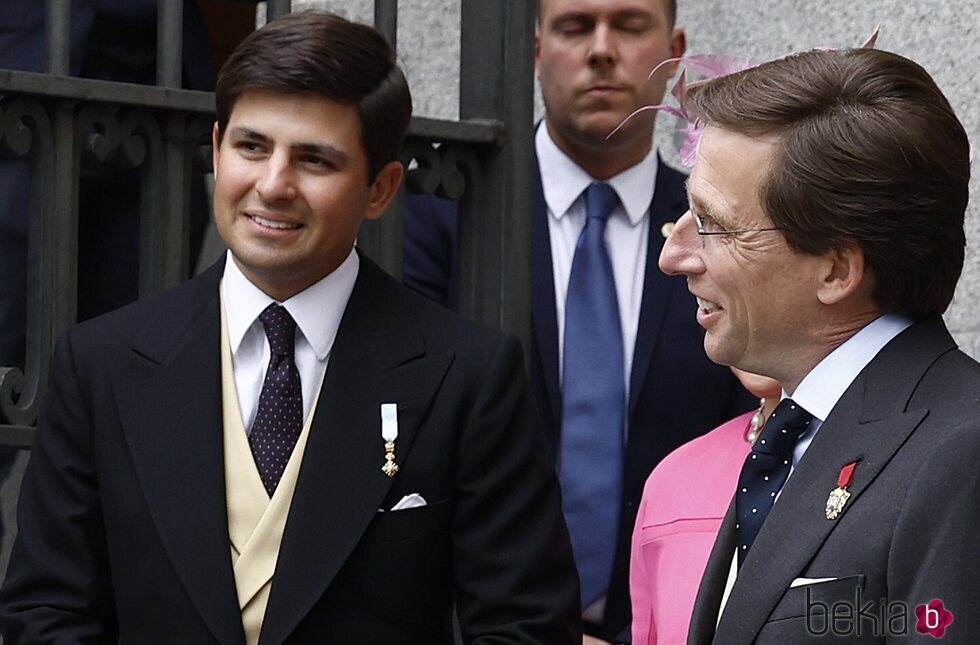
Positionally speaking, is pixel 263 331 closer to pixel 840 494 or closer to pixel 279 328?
pixel 279 328

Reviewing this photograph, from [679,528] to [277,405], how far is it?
0.74 m

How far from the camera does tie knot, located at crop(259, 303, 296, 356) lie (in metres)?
3.01

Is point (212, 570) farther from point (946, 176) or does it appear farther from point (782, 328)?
point (946, 176)

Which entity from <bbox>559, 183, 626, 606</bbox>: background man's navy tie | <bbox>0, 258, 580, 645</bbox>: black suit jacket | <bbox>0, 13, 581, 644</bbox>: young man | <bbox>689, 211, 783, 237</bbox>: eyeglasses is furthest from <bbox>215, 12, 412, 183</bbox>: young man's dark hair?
<bbox>559, 183, 626, 606</bbox>: background man's navy tie

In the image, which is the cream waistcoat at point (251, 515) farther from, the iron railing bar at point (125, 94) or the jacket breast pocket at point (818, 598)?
the jacket breast pocket at point (818, 598)

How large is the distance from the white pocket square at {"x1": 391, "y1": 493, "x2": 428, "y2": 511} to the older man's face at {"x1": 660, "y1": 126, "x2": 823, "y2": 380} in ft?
1.92

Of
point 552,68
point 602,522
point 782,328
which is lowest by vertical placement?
point 602,522

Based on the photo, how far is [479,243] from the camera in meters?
3.57

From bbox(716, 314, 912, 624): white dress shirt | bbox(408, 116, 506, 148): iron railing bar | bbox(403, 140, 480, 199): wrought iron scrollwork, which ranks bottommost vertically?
bbox(716, 314, 912, 624): white dress shirt

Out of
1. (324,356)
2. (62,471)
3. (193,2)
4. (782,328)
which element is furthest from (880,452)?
(193,2)

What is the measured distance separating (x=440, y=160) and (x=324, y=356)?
0.60 meters

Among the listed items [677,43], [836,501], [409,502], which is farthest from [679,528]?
[677,43]

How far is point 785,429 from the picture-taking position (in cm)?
254

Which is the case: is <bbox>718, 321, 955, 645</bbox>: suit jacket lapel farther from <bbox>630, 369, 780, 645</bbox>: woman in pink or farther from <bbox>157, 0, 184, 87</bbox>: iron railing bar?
<bbox>157, 0, 184, 87</bbox>: iron railing bar
